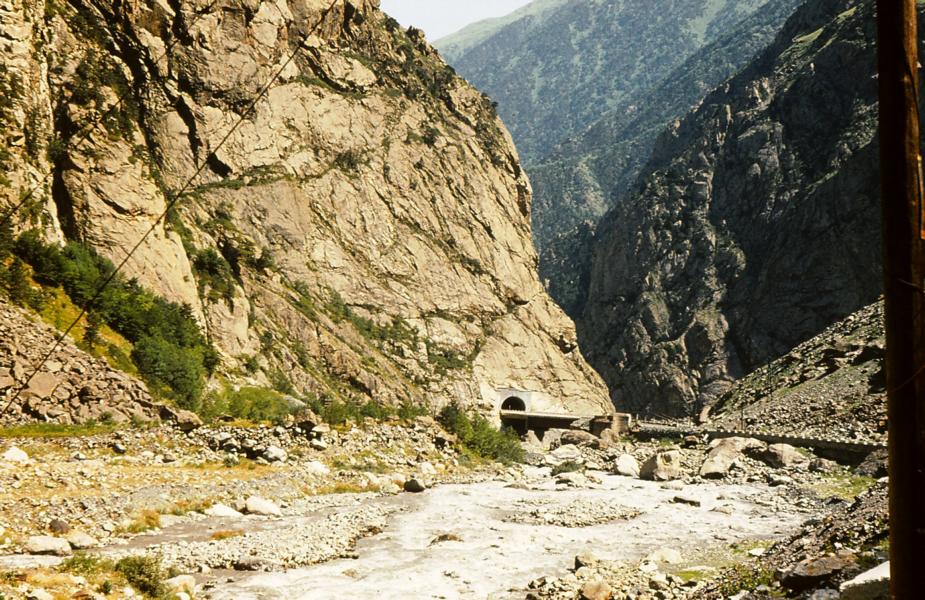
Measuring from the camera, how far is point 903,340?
5.03m

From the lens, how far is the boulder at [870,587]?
7.14 meters

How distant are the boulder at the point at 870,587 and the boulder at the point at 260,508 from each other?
18345 mm

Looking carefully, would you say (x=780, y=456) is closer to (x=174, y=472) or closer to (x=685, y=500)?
(x=685, y=500)

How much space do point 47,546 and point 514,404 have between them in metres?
65.0

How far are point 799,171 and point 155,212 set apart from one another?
116 m

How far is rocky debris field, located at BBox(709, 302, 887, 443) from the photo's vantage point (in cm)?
3975

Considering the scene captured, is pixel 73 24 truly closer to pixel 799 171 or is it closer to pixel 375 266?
pixel 375 266

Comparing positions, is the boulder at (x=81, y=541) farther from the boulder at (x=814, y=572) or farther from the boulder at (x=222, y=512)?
the boulder at (x=814, y=572)

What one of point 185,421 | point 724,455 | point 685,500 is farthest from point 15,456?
point 724,455

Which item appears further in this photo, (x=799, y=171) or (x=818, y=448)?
(x=799, y=171)

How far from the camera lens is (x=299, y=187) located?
70188 mm

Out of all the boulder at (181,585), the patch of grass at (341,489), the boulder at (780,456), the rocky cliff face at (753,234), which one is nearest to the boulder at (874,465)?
the boulder at (780,456)

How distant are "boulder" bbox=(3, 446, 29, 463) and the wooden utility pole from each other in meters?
22.1

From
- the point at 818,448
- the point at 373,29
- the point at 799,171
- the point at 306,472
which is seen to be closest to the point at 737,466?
the point at 818,448
